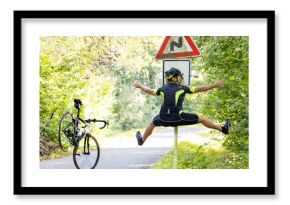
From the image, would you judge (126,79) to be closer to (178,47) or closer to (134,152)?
(178,47)

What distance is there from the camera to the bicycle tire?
6.85 m

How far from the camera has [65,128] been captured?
6902mm

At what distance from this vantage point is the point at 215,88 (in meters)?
6.80

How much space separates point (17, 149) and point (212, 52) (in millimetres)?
2063

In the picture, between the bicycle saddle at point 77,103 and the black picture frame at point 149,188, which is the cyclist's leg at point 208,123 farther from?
the bicycle saddle at point 77,103

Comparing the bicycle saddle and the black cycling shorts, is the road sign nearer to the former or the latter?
the black cycling shorts

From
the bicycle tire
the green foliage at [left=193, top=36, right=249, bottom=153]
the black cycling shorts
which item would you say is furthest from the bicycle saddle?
the green foliage at [left=193, top=36, right=249, bottom=153]

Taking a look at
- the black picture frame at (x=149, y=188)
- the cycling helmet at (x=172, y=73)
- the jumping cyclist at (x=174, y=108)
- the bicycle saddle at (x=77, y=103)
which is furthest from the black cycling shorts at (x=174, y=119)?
the bicycle saddle at (x=77, y=103)

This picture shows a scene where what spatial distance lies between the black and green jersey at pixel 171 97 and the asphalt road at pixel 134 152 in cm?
19

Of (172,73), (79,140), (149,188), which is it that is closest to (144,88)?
(172,73)
